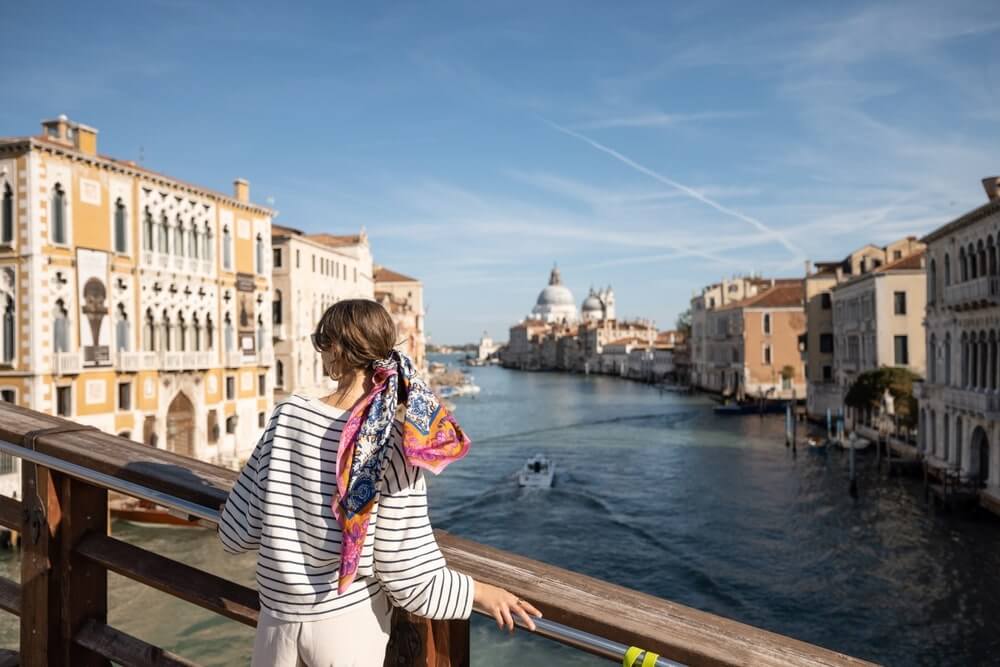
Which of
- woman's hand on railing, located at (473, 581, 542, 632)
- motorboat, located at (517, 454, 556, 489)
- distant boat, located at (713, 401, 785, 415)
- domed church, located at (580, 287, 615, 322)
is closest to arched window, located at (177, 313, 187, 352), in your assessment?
motorboat, located at (517, 454, 556, 489)

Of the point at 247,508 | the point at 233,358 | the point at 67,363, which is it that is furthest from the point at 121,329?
the point at 247,508

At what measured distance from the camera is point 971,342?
17.0 meters

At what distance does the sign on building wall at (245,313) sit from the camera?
20078 millimetres

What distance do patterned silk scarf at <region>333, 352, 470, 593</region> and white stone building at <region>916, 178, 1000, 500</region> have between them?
16975mm

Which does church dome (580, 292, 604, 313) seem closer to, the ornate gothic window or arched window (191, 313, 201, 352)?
arched window (191, 313, 201, 352)

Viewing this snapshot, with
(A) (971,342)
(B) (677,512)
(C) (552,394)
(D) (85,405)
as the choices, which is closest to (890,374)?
(A) (971,342)

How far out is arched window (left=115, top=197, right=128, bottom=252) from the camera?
1620cm

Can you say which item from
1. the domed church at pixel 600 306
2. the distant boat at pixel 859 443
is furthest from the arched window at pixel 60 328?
the domed church at pixel 600 306

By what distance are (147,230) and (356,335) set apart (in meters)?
17.3

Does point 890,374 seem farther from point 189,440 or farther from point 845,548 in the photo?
point 189,440

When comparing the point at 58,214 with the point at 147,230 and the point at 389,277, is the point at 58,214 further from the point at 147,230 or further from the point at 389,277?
the point at 389,277

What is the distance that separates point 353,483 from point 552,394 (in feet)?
204

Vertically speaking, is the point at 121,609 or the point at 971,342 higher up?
the point at 971,342

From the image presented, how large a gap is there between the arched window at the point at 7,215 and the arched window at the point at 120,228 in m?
2.02
